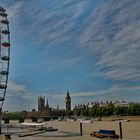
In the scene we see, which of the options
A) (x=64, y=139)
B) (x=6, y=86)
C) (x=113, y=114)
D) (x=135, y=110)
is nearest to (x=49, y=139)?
(x=64, y=139)

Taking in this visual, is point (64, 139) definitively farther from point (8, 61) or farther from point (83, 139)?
point (8, 61)

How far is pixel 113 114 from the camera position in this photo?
156 m

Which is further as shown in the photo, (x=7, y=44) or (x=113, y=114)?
(x=113, y=114)

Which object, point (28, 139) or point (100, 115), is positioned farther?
point (100, 115)

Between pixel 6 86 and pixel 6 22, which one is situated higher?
pixel 6 22

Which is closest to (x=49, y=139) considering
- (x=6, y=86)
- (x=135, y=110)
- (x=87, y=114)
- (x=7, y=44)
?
(x=6, y=86)

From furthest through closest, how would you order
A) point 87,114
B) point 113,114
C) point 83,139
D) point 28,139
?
point 87,114 → point 113,114 → point 28,139 → point 83,139

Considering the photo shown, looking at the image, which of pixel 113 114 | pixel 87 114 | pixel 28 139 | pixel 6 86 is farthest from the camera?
pixel 87 114

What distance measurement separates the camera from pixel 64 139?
47.5 m

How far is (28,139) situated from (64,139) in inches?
224

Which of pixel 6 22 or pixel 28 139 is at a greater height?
pixel 6 22

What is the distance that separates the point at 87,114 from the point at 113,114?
29888 millimetres

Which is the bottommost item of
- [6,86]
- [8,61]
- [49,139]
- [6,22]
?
[49,139]

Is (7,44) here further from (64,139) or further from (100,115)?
(100,115)
